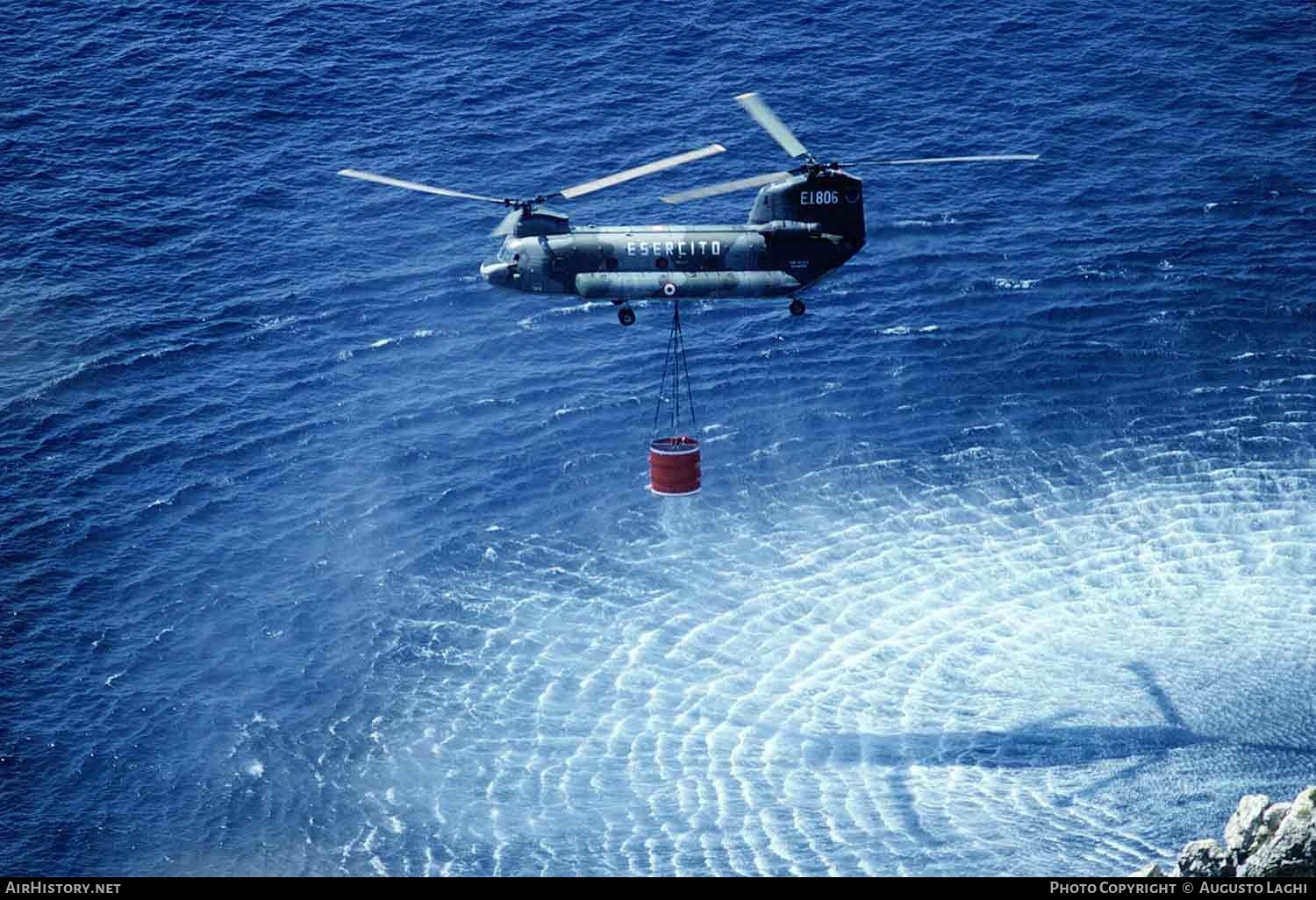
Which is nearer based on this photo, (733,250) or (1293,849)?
(1293,849)

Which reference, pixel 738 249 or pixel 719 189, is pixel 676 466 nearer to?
pixel 738 249

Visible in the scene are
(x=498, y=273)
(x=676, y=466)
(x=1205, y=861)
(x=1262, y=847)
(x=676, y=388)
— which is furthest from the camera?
(x=676, y=388)

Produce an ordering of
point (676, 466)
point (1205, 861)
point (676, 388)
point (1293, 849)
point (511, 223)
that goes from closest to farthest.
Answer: point (1293, 849) → point (1205, 861) → point (511, 223) → point (676, 466) → point (676, 388)

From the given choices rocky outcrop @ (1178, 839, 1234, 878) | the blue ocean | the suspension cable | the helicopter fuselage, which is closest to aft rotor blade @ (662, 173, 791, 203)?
the helicopter fuselage

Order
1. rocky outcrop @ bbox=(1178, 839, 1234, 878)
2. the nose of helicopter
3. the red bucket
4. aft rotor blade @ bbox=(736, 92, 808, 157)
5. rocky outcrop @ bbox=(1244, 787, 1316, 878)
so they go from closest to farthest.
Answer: rocky outcrop @ bbox=(1244, 787, 1316, 878), rocky outcrop @ bbox=(1178, 839, 1234, 878), aft rotor blade @ bbox=(736, 92, 808, 157), the nose of helicopter, the red bucket

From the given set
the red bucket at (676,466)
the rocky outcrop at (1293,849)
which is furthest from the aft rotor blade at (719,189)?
the rocky outcrop at (1293,849)

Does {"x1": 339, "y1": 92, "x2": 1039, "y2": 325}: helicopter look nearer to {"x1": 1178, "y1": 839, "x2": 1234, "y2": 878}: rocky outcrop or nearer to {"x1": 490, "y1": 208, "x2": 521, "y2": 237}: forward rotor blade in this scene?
{"x1": 490, "y1": 208, "x2": 521, "y2": 237}: forward rotor blade

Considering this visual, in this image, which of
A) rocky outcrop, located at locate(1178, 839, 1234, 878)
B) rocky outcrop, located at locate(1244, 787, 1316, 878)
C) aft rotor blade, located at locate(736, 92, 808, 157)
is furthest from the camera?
aft rotor blade, located at locate(736, 92, 808, 157)

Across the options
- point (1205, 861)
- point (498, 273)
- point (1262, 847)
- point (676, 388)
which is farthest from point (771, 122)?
point (676, 388)
